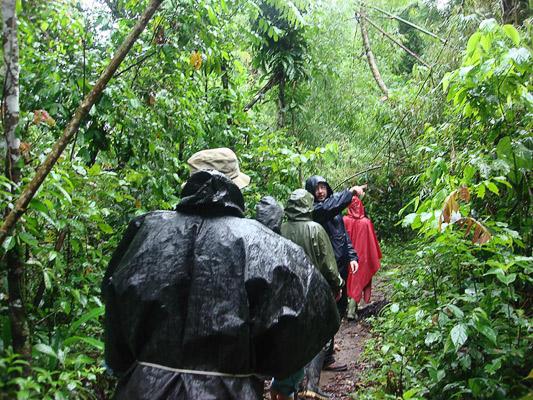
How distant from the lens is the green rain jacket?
5023 mm

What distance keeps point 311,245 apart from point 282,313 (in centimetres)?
283

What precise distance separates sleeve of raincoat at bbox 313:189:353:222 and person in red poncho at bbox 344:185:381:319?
7.17ft

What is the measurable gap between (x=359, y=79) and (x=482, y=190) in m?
8.95

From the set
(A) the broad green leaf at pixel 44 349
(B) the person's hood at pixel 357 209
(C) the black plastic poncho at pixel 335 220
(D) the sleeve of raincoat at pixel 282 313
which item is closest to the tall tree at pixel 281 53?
(B) the person's hood at pixel 357 209

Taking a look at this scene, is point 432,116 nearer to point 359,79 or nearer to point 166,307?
point 359,79

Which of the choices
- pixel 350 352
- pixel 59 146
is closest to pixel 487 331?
pixel 59 146

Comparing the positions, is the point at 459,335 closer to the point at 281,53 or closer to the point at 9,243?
the point at 9,243

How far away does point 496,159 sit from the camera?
12.1 ft

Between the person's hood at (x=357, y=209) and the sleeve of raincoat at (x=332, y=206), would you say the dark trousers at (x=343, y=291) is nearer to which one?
the sleeve of raincoat at (x=332, y=206)

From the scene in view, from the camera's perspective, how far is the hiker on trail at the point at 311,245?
16.2 ft

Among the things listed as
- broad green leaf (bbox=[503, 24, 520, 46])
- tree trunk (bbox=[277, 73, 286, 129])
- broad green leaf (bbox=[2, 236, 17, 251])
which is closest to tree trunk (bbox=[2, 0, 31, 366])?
broad green leaf (bbox=[2, 236, 17, 251])

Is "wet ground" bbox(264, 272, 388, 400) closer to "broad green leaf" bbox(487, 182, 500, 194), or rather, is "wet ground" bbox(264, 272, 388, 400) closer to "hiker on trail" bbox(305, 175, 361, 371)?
"hiker on trail" bbox(305, 175, 361, 371)

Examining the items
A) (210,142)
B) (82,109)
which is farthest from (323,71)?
(82,109)

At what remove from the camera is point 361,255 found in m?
8.12
